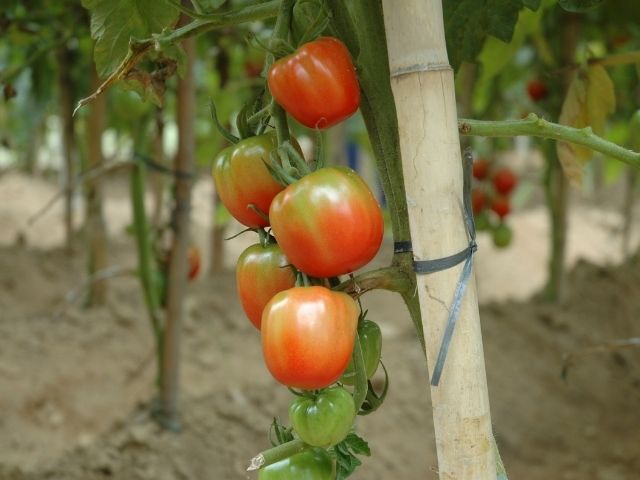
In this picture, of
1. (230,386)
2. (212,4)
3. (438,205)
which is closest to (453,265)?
(438,205)

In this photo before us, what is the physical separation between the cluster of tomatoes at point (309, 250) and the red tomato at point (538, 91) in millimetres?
1883

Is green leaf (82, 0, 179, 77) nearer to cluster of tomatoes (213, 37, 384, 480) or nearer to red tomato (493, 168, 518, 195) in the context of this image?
cluster of tomatoes (213, 37, 384, 480)

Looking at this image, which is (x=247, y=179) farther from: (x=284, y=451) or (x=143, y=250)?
(x=143, y=250)

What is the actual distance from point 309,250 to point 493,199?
1.98 metres

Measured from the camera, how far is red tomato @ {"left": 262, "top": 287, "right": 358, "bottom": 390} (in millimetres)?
581

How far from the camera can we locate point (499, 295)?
3.17 metres

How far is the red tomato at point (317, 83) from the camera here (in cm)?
62

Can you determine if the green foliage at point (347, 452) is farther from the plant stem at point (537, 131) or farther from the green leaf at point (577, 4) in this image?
the green leaf at point (577, 4)

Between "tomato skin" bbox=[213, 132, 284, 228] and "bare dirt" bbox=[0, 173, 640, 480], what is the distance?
100cm

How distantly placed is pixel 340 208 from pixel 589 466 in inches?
62.6

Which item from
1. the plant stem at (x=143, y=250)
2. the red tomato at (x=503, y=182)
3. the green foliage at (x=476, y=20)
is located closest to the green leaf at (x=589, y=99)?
the green foliage at (x=476, y=20)

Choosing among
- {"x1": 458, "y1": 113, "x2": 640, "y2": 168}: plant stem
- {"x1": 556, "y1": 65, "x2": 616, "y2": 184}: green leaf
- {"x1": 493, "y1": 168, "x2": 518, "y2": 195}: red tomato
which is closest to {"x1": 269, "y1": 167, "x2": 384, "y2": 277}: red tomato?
{"x1": 458, "y1": 113, "x2": 640, "y2": 168}: plant stem

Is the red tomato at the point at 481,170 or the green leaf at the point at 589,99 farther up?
the green leaf at the point at 589,99

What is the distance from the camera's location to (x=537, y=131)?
2.10 feet
